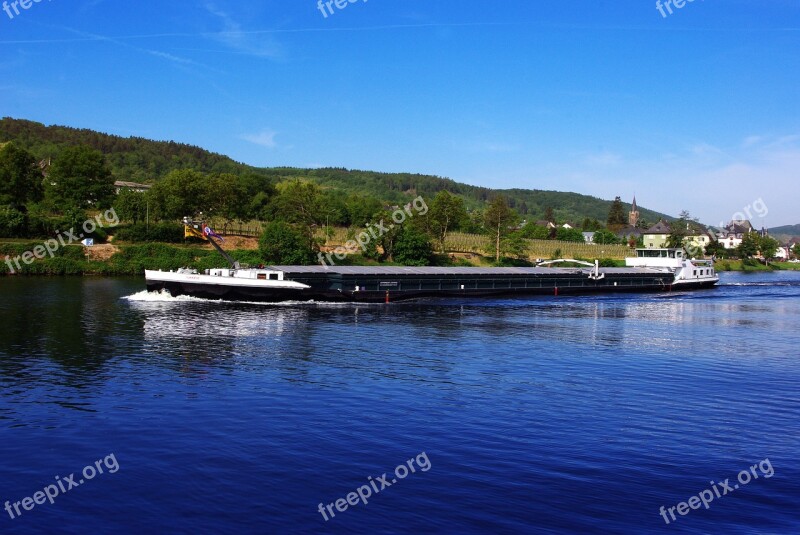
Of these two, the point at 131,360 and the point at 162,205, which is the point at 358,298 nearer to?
the point at 131,360

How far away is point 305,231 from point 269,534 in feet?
355

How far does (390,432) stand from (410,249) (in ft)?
318

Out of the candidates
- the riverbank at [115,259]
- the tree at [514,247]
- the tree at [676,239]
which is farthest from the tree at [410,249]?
the tree at [676,239]

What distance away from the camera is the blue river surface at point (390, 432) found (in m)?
18.1

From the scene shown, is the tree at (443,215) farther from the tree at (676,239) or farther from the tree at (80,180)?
the tree at (676,239)

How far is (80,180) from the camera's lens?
430 feet

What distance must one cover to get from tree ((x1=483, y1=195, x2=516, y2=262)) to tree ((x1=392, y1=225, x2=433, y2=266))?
928 inches

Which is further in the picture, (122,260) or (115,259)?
(122,260)

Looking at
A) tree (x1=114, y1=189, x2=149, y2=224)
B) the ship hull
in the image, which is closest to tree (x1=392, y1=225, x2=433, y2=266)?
the ship hull

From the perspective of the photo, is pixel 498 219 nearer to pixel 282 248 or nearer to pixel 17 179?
pixel 282 248

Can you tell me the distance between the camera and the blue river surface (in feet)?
59.4

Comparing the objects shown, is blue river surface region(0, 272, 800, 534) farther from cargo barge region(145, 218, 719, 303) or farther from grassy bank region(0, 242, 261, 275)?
grassy bank region(0, 242, 261, 275)

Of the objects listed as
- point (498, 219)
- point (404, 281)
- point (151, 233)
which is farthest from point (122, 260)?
point (498, 219)

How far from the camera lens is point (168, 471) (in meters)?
20.4
